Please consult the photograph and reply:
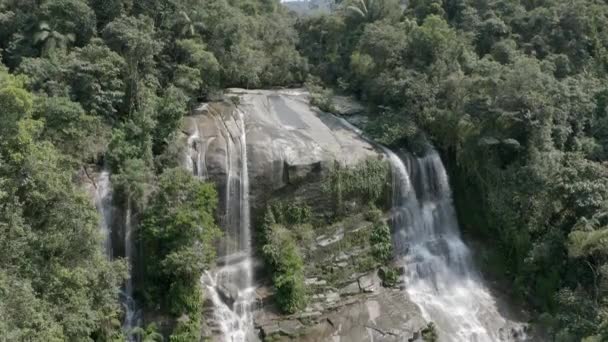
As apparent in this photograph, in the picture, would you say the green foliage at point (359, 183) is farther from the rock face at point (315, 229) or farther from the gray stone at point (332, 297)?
the gray stone at point (332, 297)

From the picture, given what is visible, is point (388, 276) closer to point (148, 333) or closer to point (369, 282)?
point (369, 282)

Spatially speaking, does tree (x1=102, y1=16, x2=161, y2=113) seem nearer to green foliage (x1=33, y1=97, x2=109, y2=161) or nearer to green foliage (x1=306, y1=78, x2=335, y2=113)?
green foliage (x1=33, y1=97, x2=109, y2=161)

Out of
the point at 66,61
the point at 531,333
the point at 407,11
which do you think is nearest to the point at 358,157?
the point at 531,333

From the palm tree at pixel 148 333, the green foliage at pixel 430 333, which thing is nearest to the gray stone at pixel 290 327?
the palm tree at pixel 148 333

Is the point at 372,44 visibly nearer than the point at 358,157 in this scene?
No

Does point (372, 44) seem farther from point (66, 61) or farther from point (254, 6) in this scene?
point (66, 61)

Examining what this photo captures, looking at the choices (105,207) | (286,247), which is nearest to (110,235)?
(105,207)
